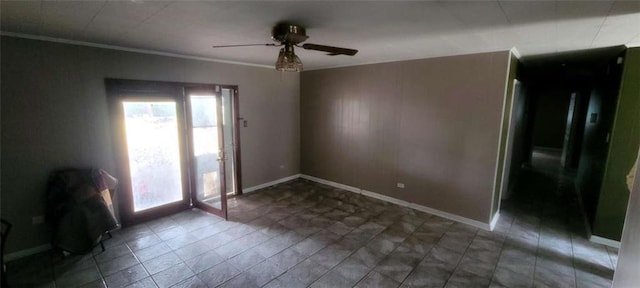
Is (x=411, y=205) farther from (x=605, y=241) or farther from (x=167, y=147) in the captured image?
(x=167, y=147)

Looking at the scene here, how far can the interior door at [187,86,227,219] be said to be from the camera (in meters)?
4.08

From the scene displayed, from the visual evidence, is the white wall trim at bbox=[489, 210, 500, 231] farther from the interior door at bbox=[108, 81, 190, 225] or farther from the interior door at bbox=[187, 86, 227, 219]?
the interior door at bbox=[108, 81, 190, 225]

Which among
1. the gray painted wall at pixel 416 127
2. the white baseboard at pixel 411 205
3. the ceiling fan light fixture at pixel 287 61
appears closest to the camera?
the ceiling fan light fixture at pixel 287 61

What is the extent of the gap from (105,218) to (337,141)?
150 inches

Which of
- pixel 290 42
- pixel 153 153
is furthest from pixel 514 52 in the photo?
pixel 153 153

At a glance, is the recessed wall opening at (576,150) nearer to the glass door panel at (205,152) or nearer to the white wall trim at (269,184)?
the white wall trim at (269,184)

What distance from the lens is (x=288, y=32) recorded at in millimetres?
2289

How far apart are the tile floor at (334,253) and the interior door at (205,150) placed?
32cm

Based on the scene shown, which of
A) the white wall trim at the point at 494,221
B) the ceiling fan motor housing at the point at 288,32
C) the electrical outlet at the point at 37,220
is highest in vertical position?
the ceiling fan motor housing at the point at 288,32

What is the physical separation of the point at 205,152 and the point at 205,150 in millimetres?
34

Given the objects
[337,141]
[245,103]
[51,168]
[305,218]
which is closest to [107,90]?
[51,168]

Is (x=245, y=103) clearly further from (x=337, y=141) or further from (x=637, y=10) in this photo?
(x=637, y=10)

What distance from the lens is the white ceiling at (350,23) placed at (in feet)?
6.16

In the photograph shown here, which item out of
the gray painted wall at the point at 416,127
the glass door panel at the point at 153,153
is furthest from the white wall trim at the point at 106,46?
the gray painted wall at the point at 416,127
